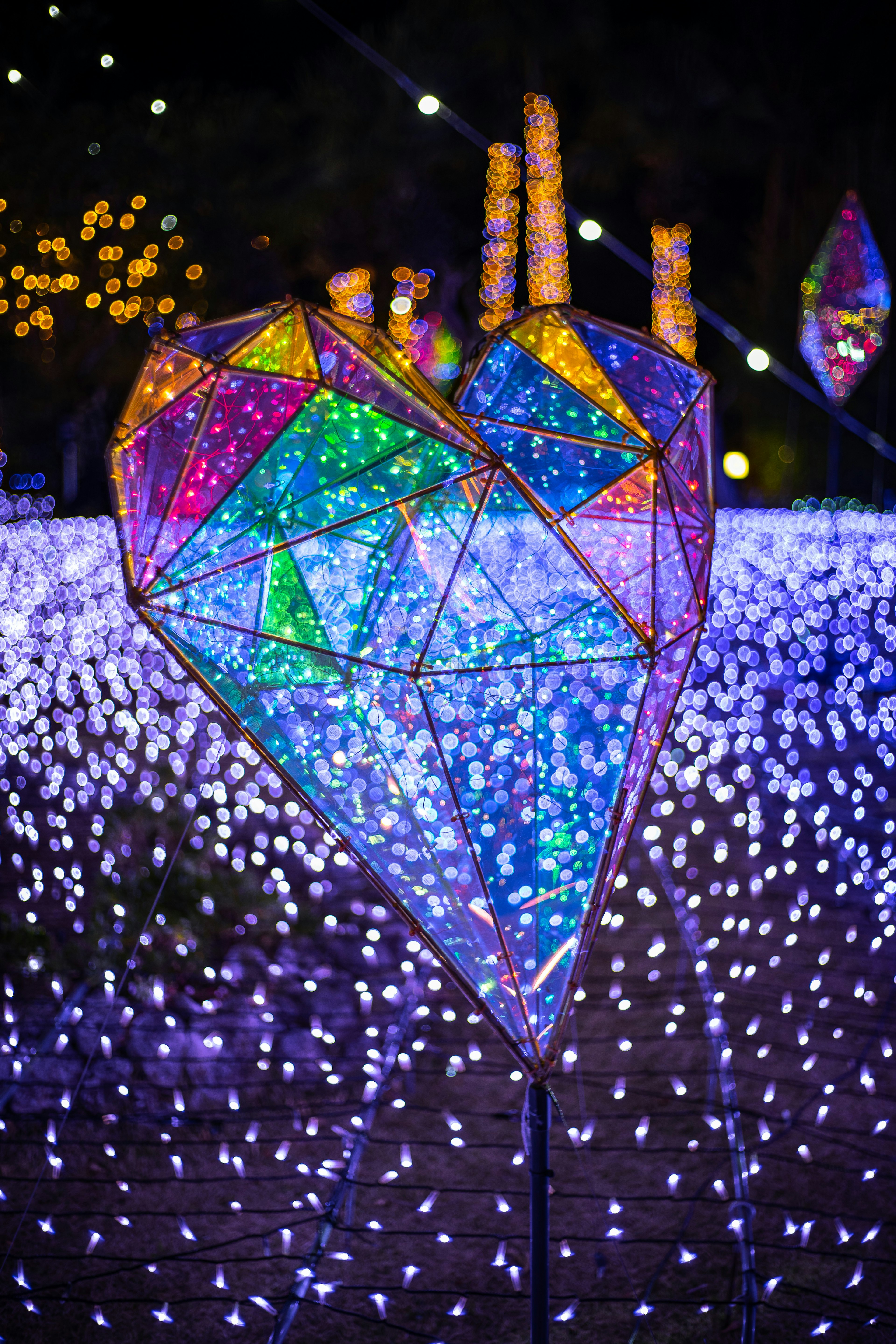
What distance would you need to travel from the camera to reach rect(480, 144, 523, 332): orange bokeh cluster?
8867 mm

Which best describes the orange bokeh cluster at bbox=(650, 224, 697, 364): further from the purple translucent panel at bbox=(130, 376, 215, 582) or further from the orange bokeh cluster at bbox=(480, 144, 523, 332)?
the purple translucent panel at bbox=(130, 376, 215, 582)

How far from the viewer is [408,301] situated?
1267cm

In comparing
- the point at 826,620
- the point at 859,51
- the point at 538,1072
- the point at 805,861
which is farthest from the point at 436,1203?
the point at 859,51

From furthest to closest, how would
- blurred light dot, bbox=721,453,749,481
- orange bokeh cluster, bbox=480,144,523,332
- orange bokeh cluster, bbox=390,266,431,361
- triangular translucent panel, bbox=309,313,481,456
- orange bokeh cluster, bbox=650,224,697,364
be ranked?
blurred light dot, bbox=721,453,749,481 → orange bokeh cluster, bbox=390,266,431,361 → orange bokeh cluster, bbox=650,224,697,364 → orange bokeh cluster, bbox=480,144,523,332 → triangular translucent panel, bbox=309,313,481,456

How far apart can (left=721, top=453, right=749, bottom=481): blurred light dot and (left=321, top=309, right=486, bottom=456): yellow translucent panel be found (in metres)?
15.0

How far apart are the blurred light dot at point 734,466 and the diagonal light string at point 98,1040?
1343cm

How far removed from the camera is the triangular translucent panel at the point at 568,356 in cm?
172

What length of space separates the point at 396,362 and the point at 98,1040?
7.79 ft

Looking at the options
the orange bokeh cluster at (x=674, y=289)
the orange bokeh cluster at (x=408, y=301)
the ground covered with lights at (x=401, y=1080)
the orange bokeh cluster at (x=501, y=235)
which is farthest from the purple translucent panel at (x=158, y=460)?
the orange bokeh cluster at (x=408, y=301)

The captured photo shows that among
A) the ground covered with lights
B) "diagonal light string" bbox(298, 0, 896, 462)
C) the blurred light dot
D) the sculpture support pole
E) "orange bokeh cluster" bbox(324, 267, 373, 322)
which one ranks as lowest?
the sculpture support pole

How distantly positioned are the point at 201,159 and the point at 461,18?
7.76 feet

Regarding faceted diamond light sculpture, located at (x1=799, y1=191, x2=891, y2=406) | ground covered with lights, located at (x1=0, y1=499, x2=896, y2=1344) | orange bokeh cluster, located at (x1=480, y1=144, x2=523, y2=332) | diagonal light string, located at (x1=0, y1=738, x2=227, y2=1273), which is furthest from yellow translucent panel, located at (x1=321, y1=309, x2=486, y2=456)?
faceted diamond light sculpture, located at (x1=799, y1=191, x2=891, y2=406)

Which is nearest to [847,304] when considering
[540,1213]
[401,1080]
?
[401,1080]

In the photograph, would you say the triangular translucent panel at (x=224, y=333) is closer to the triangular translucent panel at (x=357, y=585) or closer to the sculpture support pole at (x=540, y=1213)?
the triangular translucent panel at (x=357, y=585)
